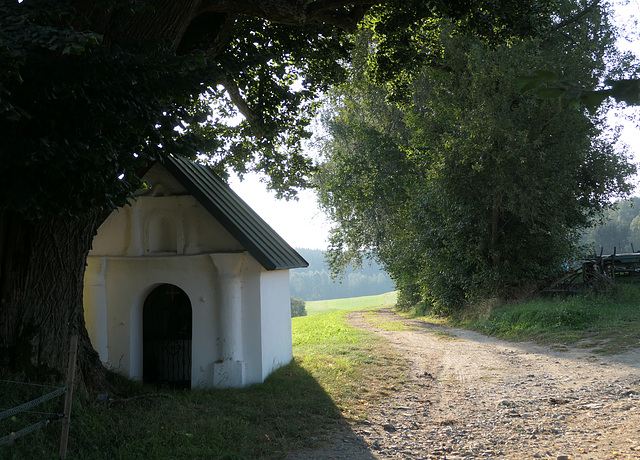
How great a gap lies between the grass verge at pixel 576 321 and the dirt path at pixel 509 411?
3.45 ft

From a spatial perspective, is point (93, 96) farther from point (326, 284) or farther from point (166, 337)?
point (326, 284)

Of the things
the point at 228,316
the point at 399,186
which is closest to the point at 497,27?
the point at 228,316

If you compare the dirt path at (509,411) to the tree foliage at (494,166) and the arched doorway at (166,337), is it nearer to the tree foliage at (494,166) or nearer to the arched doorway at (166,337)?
the arched doorway at (166,337)

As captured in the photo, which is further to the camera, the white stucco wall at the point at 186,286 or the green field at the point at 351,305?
the green field at the point at 351,305

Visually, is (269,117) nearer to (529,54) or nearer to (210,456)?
(210,456)

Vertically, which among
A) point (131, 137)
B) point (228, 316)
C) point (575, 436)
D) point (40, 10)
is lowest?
point (575, 436)

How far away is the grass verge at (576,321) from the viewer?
13375 millimetres

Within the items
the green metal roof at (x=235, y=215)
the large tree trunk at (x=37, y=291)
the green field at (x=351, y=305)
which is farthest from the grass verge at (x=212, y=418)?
the green field at (x=351, y=305)

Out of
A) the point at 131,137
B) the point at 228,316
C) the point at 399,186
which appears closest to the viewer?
the point at 131,137

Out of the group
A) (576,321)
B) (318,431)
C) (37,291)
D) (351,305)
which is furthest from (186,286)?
(351,305)

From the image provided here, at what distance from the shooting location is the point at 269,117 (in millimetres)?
12508

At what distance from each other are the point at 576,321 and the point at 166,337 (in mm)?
11649

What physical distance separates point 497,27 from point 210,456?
8702 millimetres

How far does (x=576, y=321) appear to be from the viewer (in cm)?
1530
